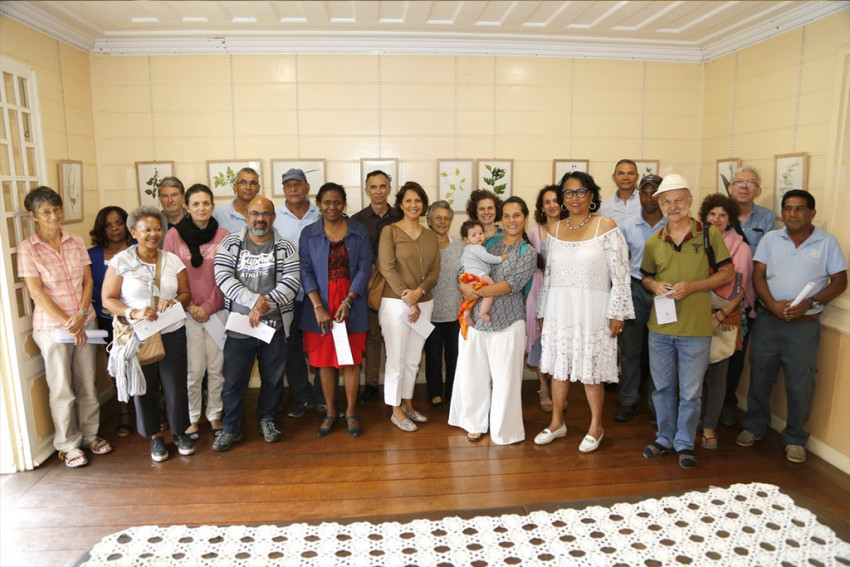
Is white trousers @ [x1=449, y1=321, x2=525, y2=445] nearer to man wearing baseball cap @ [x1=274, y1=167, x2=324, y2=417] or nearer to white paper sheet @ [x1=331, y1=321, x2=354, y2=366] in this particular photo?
white paper sheet @ [x1=331, y1=321, x2=354, y2=366]

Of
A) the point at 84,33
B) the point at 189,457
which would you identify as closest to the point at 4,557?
the point at 189,457

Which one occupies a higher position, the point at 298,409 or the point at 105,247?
the point at 105,247

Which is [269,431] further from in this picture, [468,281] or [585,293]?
[585,293]

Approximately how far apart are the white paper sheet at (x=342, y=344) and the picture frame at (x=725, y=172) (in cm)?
348

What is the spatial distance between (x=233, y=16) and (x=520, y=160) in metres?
2.76

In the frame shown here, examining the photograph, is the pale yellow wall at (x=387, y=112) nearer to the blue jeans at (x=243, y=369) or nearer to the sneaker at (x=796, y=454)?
the blue jeans at (x=243, y=369)

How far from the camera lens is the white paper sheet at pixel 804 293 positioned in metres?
3.38

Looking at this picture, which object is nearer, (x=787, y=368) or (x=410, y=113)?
(x=787, y=368)

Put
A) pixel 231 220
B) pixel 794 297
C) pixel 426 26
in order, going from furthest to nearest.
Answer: pixel 426 26 < pixel 231 220 < pixel 794 297

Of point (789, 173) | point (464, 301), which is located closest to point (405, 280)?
point (464, 301)

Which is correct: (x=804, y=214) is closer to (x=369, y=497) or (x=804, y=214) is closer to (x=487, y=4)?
(x=487, y=4)

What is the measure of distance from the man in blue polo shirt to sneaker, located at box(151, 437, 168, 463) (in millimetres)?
3947

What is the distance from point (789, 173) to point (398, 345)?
3.27 metres

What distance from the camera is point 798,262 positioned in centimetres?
351
